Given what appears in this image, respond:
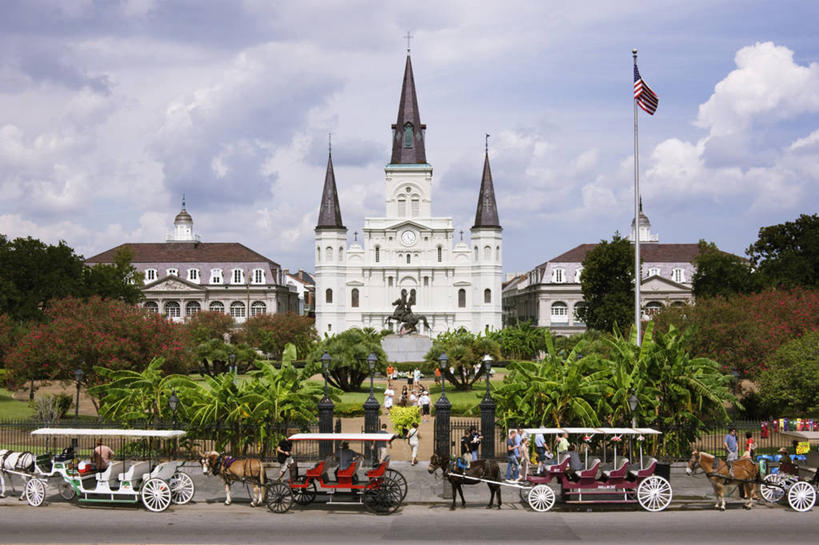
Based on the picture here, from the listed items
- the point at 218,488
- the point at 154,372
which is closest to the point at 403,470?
the point at 218,488

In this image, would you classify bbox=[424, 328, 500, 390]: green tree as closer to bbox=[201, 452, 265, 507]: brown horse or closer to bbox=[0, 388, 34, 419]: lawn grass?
bbox=[0, 388, 34, 419]: lawn grass

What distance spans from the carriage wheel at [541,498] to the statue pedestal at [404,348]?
42.2 metres

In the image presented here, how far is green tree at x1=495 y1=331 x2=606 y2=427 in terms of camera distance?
21.1 m

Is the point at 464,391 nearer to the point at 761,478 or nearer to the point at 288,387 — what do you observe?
the point at 288,387

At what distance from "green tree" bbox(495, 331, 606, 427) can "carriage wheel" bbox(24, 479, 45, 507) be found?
37.8ft

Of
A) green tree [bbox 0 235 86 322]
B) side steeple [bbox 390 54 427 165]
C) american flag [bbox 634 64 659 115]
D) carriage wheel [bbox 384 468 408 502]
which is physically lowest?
carriage wheel [bbox 384 468 408 502]

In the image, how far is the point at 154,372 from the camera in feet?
76.8

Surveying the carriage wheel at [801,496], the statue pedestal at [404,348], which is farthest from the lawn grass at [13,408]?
the carriage wheel at [801,496]

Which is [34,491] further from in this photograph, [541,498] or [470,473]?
[541,498]

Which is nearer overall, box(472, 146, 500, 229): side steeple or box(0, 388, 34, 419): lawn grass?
box(0, 388, 34, 419): lawn grass

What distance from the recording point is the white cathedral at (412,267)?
3765 inches

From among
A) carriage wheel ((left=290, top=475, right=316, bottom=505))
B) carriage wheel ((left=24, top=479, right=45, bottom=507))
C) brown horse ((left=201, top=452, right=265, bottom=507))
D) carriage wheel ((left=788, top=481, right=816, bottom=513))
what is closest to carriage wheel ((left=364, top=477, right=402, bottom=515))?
carriage wheel ((left=290, top=475, right=316, bottom=505))

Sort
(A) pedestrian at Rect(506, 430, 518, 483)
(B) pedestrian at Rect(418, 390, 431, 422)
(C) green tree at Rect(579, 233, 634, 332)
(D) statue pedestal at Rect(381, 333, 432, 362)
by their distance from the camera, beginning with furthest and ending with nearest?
1. (C) green tree at Rect(579, 233, 634, 332)
2. (D) statue pedestal at Rect(381, 333, 432, 362)
3. (B) pedestrian at Rect(418, 390, 431, 422)
4. (A) pedestrian at Rect(506, 430, 518, 483)

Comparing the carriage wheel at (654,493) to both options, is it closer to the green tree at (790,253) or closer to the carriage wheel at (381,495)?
the carriage wheel at (381,495)
